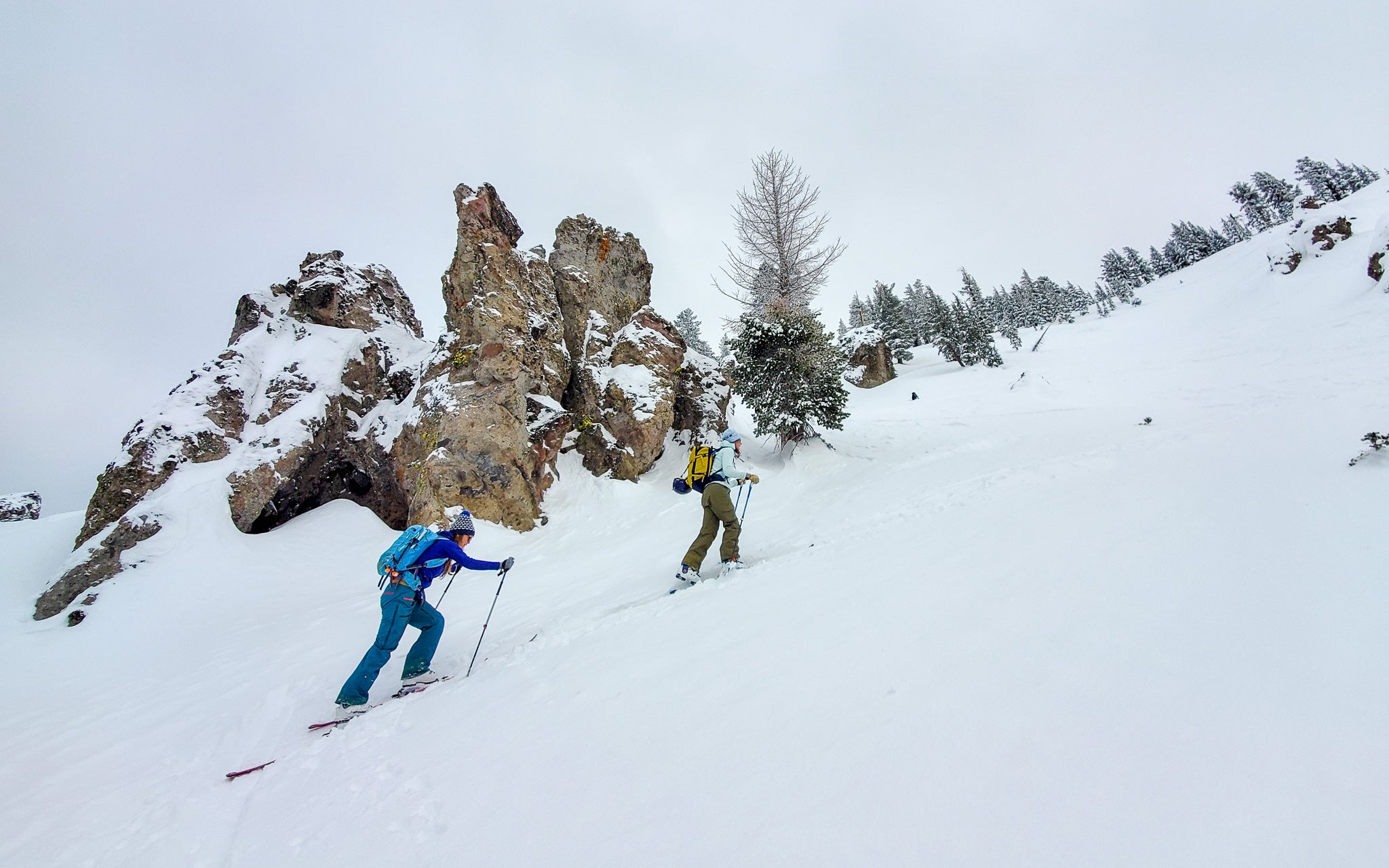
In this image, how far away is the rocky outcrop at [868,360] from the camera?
38.6 metres

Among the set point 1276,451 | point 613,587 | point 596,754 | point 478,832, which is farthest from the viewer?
point 613,587

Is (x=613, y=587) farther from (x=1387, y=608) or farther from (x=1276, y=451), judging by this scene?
(x=1276, y=451)

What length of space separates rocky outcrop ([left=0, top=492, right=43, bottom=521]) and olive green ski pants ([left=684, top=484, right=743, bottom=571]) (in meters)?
28.3

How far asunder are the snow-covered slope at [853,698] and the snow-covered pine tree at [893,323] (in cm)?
4083

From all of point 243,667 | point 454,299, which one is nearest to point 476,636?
point 243,667

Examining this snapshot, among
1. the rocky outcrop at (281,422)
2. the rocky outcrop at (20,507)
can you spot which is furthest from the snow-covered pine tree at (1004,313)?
the rocky outcrop at (20,507)

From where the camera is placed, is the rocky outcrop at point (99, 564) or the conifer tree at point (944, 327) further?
the conifer tree at point (944, 327)

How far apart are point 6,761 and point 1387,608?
38.5 ft

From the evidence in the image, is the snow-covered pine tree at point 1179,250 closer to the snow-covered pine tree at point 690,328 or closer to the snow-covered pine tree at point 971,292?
the snow-covered pine tree at point 971,292

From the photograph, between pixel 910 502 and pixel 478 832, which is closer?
pixel 478 832

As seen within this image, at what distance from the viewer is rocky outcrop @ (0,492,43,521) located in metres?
18.4

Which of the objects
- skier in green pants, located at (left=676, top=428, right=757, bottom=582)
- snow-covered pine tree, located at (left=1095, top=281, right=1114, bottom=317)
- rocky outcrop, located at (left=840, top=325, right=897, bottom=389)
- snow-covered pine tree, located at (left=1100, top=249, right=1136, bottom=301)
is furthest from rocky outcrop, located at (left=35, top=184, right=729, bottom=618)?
snow-covered pine tree, located at (left=1100, top=249, right=1136, bottom=301)

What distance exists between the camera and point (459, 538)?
20.2ft

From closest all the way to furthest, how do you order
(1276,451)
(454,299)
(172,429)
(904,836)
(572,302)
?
1. (904,836)
2. (1276,451)
3. (172,429)
4. (454,299)
5. (572,302)
